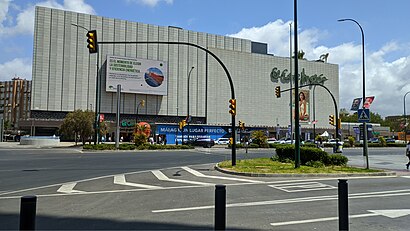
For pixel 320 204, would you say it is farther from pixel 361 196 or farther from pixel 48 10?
pixel 48 10

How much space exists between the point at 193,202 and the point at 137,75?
220 ft

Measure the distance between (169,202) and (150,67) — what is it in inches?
2676

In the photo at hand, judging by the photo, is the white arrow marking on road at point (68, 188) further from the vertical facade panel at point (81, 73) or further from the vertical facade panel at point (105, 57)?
the vertical facade panel at point (105, 57)

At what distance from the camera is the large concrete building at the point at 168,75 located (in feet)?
224

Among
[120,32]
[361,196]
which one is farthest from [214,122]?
[361,196]

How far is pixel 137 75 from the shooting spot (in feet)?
242

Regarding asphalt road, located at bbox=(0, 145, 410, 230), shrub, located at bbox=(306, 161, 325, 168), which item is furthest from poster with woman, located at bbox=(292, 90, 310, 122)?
asphalt road, located at bbox=(0, 145, 410, 230)

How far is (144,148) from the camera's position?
41.7m

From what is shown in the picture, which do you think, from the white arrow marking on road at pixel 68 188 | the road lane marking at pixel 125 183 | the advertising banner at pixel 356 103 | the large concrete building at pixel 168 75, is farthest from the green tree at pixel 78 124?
the white arrow marking on road at pixel 68 188

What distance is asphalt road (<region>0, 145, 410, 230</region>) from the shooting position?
22.4 ft

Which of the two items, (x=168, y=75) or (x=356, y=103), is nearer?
(x=356, y=103)

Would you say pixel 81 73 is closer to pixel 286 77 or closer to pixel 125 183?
pixel 286 77

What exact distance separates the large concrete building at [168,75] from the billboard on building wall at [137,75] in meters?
0.28

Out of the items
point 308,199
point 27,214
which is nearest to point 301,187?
point 308,199
